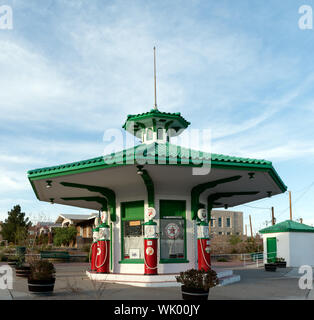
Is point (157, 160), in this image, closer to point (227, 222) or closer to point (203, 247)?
point (203, 247)

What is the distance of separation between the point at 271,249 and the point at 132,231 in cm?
1996

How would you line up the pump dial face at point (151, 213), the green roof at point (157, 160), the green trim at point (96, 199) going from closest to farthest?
1. the green roof at point (157, 160)
2. the pump dial face at point (151, 213)
3. the green trim at point (96, 199)

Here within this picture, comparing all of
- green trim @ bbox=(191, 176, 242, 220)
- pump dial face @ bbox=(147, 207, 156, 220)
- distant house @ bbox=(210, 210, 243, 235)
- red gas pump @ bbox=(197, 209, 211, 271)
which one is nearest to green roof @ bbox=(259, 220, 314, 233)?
green trim @ bbox=(191, 176, 242, 220)

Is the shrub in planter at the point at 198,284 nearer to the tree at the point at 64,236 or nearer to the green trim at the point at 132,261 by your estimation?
the green trim at the point at 132,261

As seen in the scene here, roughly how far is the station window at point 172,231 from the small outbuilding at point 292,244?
57.9ft

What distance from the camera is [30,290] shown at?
40.1ft

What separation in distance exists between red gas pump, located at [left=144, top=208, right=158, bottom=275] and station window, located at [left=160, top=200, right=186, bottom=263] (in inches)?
42.4

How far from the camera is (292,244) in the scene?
103ft

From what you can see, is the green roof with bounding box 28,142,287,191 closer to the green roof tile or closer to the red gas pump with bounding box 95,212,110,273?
the green roof tile

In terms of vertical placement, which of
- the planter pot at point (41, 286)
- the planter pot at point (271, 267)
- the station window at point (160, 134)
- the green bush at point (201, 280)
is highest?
the station window at point (160, 134)

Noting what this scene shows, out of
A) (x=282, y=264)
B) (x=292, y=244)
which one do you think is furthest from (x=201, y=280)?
(x=292, y=244)

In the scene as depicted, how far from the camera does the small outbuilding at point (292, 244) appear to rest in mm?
31266

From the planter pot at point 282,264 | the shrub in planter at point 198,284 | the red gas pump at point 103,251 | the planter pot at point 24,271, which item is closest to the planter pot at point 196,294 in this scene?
the shrub in planter at point 198,284
